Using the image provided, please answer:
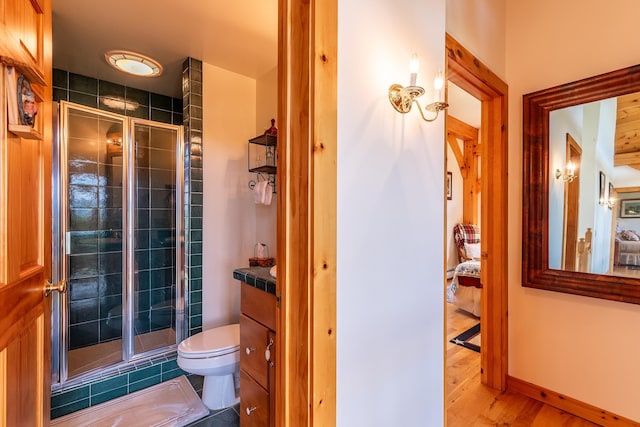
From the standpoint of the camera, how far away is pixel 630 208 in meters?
A: 1.56

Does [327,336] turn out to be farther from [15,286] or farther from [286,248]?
[15,286]

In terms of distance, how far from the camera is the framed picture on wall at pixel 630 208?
1.54 metres

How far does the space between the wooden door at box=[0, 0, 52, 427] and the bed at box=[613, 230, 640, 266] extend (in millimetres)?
2599

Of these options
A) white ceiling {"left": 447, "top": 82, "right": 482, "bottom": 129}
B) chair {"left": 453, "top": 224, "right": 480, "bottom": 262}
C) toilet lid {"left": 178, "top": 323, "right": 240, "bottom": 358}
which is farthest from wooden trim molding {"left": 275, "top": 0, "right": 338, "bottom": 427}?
chair {"left": 453, "top": 224, "right": 480, "bottom": 262}

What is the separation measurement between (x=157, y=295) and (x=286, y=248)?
2.51 meters

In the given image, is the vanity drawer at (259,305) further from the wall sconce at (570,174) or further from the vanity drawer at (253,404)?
the wall sconce at (570,174)

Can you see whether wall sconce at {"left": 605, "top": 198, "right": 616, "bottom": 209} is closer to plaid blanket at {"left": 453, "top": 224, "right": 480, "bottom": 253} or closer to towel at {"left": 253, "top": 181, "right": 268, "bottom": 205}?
towel at {"left": 253, "top": 181, "right": 268, "bottom": 205}

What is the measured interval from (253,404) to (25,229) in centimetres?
120

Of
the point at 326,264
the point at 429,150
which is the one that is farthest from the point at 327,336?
the point at 429,150

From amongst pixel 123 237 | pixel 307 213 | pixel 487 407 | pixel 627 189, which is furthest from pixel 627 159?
pixel 123 237

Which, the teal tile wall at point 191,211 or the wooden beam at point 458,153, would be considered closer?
the teal tile wall at point 191,211

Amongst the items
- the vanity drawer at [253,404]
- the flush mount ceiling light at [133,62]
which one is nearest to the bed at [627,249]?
the vanity drawer at [253,404]

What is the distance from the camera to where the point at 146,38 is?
2.08 metres

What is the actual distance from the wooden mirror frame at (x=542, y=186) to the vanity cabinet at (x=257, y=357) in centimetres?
178
